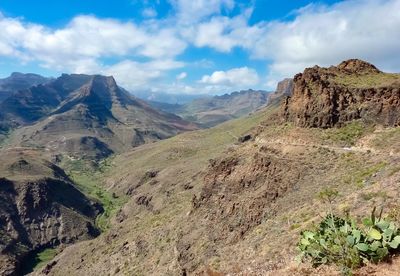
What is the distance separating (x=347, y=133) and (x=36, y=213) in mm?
113020

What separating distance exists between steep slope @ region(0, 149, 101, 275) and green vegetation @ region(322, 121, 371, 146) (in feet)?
275

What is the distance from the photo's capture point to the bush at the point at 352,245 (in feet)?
55.3

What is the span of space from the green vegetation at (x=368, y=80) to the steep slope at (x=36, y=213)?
85813 mm

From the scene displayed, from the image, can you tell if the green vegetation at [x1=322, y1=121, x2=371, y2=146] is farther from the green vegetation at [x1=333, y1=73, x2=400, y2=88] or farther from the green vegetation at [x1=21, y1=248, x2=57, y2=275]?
the green vegetation at [x1=21, y1=248, x2=57, y2=275]

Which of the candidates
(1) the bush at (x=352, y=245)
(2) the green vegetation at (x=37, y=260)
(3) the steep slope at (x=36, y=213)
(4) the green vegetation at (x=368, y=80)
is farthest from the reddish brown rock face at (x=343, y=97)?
(3) the steep slope at (x=36, y=213)

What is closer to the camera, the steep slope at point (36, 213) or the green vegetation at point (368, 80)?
the green vegetation at point (368, 80)

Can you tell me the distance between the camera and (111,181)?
647ft

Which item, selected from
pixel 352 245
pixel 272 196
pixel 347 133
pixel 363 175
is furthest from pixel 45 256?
pixel 352 245

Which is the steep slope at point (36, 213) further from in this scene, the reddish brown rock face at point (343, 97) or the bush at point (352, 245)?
the bush at point (352, 245)

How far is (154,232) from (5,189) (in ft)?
296

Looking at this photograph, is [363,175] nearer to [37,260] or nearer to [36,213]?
[37,260]

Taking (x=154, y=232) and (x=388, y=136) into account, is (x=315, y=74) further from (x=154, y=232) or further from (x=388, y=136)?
(x=154, y=232)

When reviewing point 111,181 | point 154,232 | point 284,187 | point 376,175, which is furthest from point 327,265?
point 111,181

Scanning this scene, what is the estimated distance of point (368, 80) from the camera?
6166 cm
